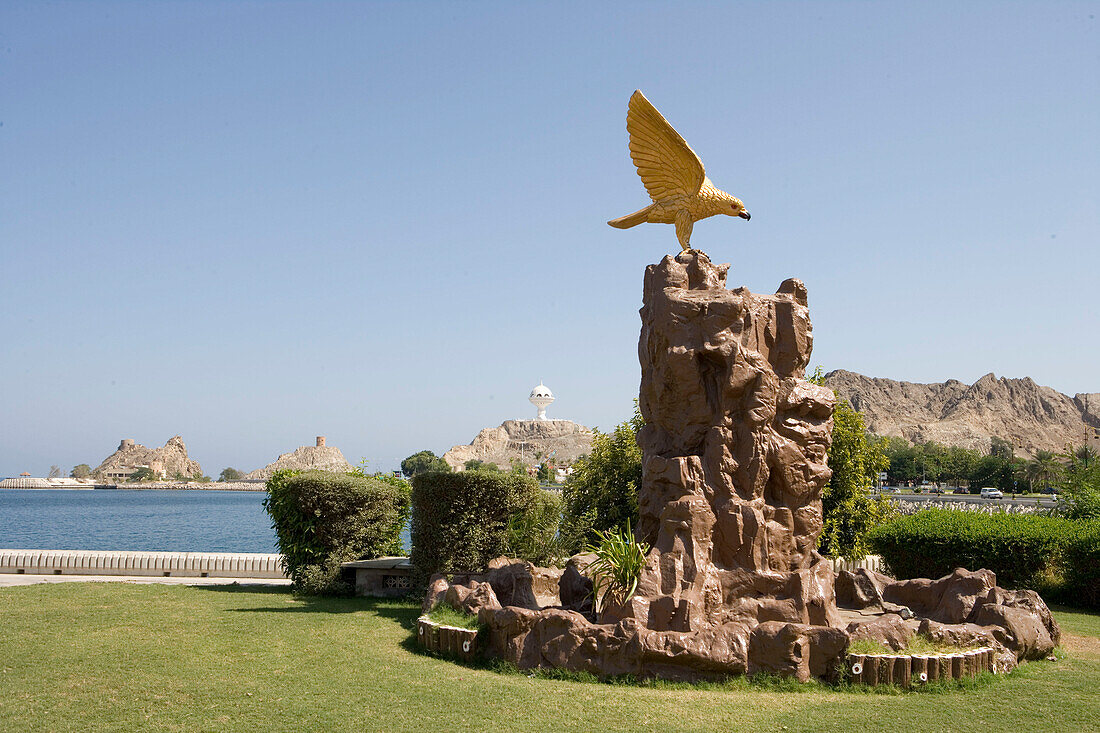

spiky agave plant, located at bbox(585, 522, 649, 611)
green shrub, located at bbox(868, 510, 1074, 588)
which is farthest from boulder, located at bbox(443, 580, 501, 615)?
green shrub, located at bbox(868, 510, 1074, 588)

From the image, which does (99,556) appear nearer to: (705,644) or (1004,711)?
(705,644)

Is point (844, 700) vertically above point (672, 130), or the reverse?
point (672, 130)

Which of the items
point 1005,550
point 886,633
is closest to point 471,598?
point 886,633

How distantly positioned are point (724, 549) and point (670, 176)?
513 centimetres

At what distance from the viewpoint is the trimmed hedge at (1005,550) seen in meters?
14.3

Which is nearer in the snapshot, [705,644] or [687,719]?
[687,719]

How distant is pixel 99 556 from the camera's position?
16.8 m

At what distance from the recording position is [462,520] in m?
13.5

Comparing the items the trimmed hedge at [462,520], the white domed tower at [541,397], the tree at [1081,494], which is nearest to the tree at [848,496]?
the tree at [1081,494]

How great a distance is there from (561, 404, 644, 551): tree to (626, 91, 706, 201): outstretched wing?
20.3ft

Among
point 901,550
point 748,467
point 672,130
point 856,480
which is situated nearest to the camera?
point 748,467

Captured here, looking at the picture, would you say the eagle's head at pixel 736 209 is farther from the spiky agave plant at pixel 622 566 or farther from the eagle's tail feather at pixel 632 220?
the spiky agave plant at pixel 622 566

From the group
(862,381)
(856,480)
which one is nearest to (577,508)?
(856,480)

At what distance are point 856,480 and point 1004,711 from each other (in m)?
9.62
